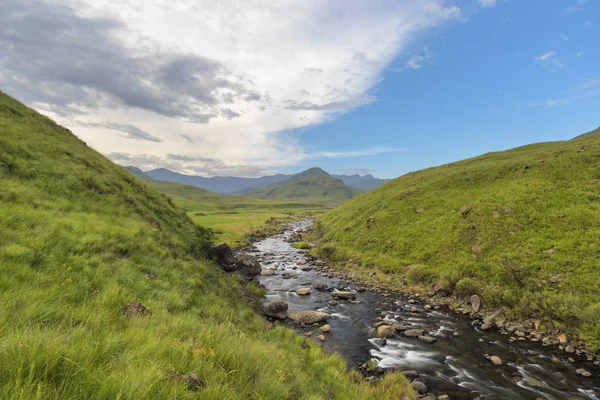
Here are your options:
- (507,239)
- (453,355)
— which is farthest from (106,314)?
(507,239)

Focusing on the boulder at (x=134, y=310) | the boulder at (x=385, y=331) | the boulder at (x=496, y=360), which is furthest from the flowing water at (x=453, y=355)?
the boulder at (x=134, y=310)

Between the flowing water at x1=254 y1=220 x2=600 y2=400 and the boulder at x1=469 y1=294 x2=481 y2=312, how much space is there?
5.17ft

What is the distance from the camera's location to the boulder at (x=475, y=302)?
20578mm

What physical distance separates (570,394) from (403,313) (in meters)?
9.95

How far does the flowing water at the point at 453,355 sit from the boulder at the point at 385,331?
0.38 metres

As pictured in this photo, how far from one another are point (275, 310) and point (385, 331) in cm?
772

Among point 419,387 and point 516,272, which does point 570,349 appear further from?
point 419,387

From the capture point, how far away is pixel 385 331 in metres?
17.8

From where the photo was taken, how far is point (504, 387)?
12.6 meters

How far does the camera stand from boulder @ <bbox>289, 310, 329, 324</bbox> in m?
19.4

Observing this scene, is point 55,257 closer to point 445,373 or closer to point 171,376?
point 171,376

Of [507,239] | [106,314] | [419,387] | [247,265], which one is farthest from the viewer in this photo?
[247,265]

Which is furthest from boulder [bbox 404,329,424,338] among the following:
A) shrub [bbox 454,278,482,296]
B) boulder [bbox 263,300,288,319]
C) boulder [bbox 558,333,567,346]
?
boulder [bbox 263,300,288,319]

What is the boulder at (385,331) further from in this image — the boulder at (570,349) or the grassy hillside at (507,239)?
the boulder at (570,349)
